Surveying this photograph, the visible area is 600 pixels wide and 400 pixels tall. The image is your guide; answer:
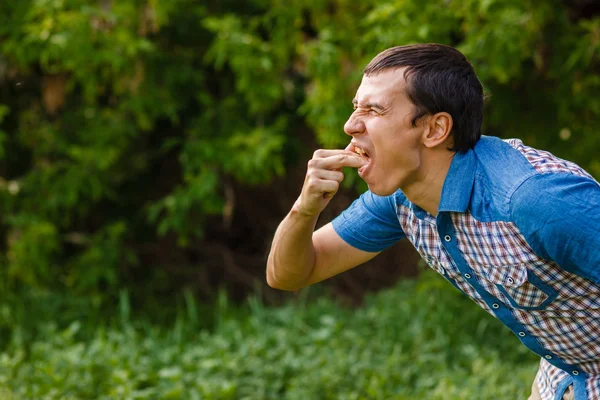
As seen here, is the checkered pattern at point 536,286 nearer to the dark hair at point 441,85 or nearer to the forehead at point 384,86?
the dark hair at point 441,85

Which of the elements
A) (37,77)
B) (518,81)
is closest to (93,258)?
(37,77)

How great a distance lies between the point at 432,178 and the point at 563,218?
1.54 ft

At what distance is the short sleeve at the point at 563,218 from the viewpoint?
1901 mm

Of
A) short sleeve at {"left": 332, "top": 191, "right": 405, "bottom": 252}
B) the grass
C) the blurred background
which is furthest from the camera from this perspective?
the blurred background

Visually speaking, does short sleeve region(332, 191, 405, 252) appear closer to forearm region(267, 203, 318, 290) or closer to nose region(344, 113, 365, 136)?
forearm region(267, 203, 318, 290)

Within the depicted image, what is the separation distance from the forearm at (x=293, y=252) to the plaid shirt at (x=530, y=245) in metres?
0.34

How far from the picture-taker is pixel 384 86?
225 cm

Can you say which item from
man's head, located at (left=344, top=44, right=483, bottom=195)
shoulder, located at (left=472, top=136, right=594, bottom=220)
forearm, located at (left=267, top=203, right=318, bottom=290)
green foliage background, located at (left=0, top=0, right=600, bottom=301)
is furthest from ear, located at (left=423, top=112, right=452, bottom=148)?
green foliage background, located at (left=0, top=0, right=600, bottom=301)

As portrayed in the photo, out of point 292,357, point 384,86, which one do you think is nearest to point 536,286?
point 384,86

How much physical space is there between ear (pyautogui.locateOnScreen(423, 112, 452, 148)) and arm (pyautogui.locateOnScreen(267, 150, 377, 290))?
20 centimetres

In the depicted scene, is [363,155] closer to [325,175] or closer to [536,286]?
[325,175]

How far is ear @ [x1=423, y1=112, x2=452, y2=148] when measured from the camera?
2236mm

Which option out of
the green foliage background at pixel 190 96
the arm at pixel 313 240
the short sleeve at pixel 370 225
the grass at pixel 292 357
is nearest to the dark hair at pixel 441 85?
the arm at pixel 313 240

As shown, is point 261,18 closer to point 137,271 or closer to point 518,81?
point 518,81
